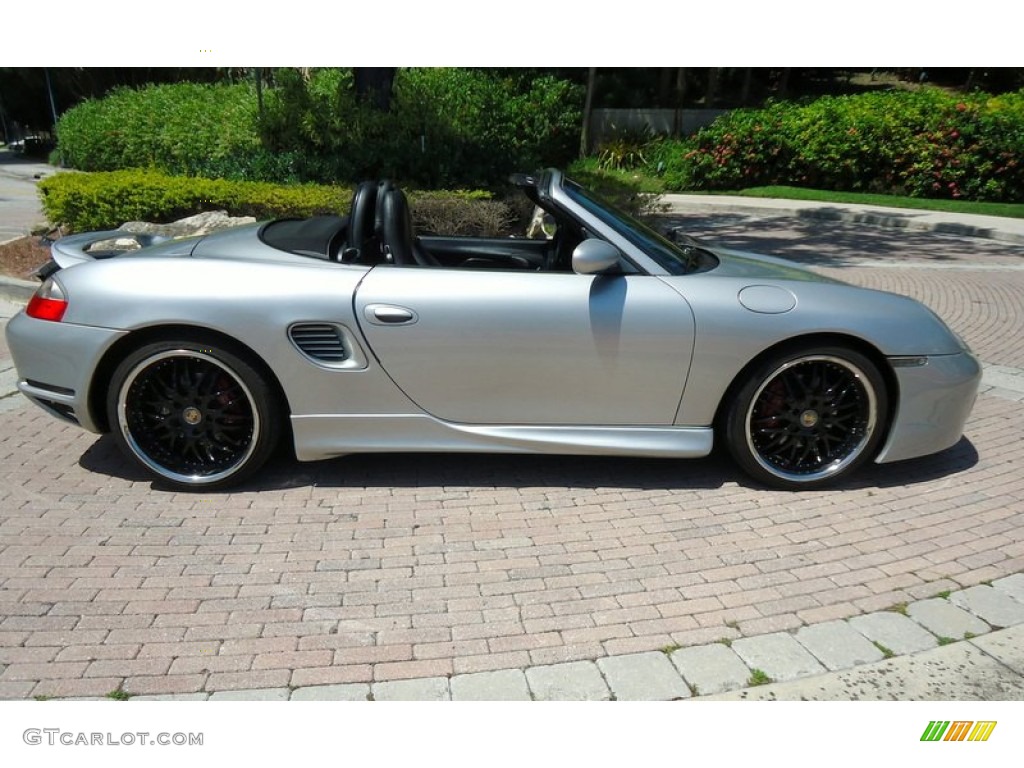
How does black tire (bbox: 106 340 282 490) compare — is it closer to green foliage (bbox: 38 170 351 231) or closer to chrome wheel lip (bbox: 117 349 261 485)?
chrome wheel lip (bbox: 117 349 261 485)

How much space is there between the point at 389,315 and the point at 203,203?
5824 mm

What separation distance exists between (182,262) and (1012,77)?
27.5 m

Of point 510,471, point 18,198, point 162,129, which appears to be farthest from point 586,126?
point 510,471

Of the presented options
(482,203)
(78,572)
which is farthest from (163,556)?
(482,203)

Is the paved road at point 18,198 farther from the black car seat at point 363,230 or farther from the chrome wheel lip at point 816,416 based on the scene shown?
the chrome wheel lip at point 816,416

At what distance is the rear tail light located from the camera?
3602 mm

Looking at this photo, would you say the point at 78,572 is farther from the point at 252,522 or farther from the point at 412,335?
the point at 412,335

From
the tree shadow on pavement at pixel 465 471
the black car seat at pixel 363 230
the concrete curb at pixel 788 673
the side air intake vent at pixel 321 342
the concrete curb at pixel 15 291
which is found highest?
the black car seat at pixel 363 230

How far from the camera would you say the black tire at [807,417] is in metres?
3.63

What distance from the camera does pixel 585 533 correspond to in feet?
11.2

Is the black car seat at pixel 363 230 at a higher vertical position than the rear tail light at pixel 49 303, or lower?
higher

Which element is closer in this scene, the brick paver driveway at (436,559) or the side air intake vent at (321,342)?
the brick paver driveway at (436,559)

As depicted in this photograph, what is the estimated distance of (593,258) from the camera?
11.3 feet

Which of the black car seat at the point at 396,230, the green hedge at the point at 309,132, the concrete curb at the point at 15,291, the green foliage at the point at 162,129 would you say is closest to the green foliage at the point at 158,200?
the concrete curb at the point at 15,291
